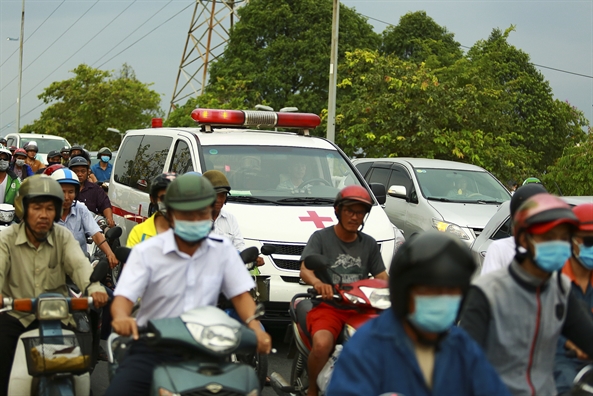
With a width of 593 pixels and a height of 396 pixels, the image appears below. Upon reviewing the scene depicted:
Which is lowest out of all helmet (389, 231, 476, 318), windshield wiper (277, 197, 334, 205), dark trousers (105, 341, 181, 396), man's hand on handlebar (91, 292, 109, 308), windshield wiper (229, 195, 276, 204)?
dark trousers (105, 341, 181, 396)

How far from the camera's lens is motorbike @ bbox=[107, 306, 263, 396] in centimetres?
365

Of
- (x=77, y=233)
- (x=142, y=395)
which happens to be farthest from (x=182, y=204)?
(x=77, y=233)

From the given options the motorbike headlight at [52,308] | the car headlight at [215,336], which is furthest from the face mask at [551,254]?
the motorbike headlight at [52,308]

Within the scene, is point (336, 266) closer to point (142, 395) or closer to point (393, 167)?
point (142, 395)

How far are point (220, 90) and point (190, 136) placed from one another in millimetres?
31373

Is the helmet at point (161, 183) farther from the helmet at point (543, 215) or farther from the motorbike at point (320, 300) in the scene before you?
the helmet at point (543, 215)

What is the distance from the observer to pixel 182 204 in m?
3.92

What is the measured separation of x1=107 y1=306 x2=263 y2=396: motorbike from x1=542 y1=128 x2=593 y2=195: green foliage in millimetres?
14727

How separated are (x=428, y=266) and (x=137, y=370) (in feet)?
6.02

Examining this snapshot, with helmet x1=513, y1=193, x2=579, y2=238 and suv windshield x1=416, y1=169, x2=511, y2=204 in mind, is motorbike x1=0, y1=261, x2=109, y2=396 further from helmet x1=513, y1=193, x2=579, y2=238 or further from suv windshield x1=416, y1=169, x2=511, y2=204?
suv windshield x1=416, y1=169, x2=511, y2=204

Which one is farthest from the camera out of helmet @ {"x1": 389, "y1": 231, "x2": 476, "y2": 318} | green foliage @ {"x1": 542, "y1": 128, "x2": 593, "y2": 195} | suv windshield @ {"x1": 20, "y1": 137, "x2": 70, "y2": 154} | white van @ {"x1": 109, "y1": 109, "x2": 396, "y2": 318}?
suv windshield @ {"x1": 20, "y1": 137, "x2": 70, "y2": 154}

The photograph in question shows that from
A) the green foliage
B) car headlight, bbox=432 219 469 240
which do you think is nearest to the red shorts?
car headlight, bbox=432 219 469 240

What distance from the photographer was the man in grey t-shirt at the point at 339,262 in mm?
5375

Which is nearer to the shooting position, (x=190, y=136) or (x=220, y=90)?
(x=190, y=136)
